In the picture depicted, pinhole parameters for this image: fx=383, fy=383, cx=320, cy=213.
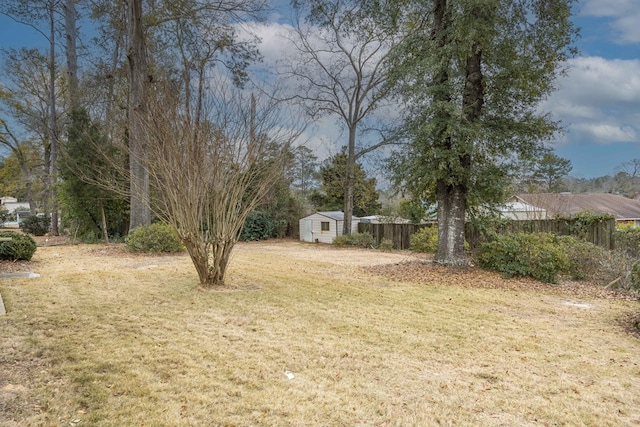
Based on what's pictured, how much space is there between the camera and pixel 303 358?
143 inches

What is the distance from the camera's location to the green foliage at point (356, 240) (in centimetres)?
1894

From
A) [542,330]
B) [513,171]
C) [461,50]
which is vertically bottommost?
[542,330]

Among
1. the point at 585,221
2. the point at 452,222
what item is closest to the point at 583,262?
the point at 452,222

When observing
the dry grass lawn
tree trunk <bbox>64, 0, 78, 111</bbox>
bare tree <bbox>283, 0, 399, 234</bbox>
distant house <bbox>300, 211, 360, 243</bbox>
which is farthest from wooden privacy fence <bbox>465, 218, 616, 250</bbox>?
tree trunk <bbox>64, 0, 78, 111</bbox>

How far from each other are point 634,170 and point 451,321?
48658mm

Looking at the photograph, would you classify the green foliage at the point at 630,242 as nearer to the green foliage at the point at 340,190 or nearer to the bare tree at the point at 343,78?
the bare tree at the point at 343,78

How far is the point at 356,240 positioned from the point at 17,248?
13531 millimetres

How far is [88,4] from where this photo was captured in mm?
16844

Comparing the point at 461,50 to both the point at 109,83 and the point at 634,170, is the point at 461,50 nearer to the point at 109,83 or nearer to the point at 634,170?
the point at 109,83

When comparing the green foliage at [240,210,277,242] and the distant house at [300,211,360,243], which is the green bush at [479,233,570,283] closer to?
the distant house at [300,211,360,243]

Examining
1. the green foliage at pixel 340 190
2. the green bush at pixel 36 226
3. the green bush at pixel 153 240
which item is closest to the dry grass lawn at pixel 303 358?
the green bush at pixel 153 240

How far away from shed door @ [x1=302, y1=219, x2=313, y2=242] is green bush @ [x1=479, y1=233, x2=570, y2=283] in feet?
45.4

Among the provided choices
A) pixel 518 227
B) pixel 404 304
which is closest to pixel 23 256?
pixel 404 304

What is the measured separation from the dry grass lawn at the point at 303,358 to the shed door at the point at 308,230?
626 inches
